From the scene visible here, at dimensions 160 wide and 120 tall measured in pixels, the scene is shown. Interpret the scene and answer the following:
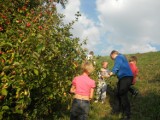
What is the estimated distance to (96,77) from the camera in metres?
10.5

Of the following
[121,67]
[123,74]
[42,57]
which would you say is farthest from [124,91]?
[42,57]

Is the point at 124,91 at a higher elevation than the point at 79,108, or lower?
higher

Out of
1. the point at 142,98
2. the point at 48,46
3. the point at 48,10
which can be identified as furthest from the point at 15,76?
the point at 142,98

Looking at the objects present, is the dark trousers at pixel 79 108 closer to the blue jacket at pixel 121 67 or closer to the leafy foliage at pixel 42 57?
the leafy foliage at pixel 42 57

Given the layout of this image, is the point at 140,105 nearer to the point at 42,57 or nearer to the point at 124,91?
the point at 124,91

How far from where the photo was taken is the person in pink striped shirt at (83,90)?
22.8 feet

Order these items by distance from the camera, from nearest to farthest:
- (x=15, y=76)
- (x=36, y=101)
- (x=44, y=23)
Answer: (x=15, y=76)
(x=36, y=101)
(x=44, y=23)

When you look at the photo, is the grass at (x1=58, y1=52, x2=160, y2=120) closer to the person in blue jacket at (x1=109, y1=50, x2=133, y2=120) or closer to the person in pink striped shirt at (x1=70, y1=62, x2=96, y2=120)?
the person in blue jacket at (x1=109, y1=50, x2=133, y2=120)

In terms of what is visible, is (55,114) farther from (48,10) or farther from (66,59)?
(48,10)

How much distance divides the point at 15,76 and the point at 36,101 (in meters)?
3.72

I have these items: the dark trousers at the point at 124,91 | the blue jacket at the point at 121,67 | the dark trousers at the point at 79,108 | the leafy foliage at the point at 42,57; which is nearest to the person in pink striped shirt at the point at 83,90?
the dark trousers at the point at 79,108

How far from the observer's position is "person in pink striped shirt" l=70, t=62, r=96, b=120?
695cm

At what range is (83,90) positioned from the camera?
274 inches

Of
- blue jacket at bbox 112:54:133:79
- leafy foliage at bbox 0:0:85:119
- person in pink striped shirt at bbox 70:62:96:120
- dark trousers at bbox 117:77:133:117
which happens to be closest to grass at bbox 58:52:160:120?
dark trousers at bbox 117:77:133:117
